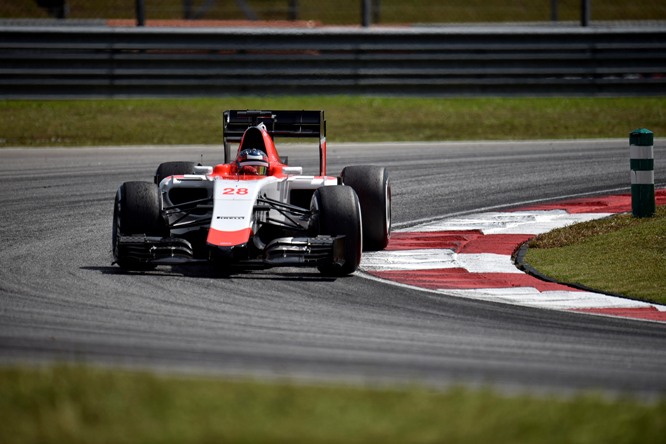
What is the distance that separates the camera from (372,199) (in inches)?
430

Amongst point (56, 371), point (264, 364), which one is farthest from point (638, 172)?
point (56, 371)

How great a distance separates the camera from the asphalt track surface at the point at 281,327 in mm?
6664

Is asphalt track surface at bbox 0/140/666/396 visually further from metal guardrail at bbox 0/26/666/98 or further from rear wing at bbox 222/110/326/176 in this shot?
metal guardrail at bbox 0/26/666/98

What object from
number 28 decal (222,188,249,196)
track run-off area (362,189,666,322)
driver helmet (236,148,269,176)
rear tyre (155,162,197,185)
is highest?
driver helmet (236,148,269,176)

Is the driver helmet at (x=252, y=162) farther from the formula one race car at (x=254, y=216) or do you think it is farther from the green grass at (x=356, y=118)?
the green grass at (x=356, y=118)

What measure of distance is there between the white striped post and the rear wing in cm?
300

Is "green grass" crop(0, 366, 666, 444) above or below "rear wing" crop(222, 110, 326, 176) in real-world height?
below

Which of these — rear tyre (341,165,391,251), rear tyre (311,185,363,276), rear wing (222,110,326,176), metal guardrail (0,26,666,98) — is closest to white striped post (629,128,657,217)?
rear tyre (341,165,391,251)

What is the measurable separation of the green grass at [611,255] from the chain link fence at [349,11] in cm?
970

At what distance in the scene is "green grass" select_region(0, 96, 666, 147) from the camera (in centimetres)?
1977

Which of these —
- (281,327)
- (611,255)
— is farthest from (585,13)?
(281,327)

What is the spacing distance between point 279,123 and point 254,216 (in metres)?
1.80

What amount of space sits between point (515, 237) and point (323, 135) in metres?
2.07

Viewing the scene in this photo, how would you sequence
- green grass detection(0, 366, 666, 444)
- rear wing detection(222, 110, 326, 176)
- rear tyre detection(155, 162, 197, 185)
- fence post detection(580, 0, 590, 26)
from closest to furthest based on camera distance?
green grass detection(0, 366, 666, 444), rear tyre detection(155, 162, 197, 185), rear wing detection(222, 110, 326, 176), fence post detection(580, 0, 590, 26)
